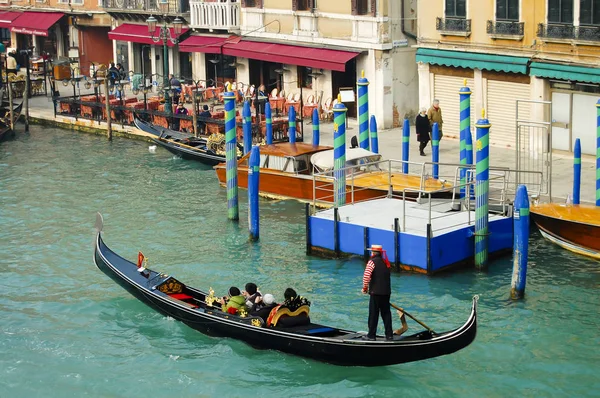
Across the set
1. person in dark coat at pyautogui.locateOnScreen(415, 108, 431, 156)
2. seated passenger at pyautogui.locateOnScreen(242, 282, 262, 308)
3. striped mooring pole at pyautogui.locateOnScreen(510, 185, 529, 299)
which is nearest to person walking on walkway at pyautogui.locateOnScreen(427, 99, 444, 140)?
person in dark coat at pyautogui.locateOnScreen(415, 108, 431, 156)

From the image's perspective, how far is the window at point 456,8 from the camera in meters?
25.7

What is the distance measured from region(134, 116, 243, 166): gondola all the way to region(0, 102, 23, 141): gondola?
4.23 m

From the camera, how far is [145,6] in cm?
3641

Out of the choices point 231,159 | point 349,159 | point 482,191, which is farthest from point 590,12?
point 231,159

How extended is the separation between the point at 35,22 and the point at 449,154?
69.7 ft

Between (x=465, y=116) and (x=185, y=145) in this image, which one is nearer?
(x=465, y=116)

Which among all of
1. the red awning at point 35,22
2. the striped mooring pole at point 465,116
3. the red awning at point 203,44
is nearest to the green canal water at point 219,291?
the striped mooring pole at point 465,116

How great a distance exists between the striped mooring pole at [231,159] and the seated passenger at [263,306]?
242 inches

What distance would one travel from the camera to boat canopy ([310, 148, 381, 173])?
858 inches

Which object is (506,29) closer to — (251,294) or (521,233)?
(521,233)

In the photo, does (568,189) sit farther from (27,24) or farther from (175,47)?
(27,24)

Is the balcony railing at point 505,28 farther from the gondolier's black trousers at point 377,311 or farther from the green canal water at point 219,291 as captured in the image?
the gondolier's black trousers at point 377,311

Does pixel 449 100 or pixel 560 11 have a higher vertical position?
pixel 560 11

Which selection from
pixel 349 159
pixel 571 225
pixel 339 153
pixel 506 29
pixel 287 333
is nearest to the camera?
pixel 287 333
